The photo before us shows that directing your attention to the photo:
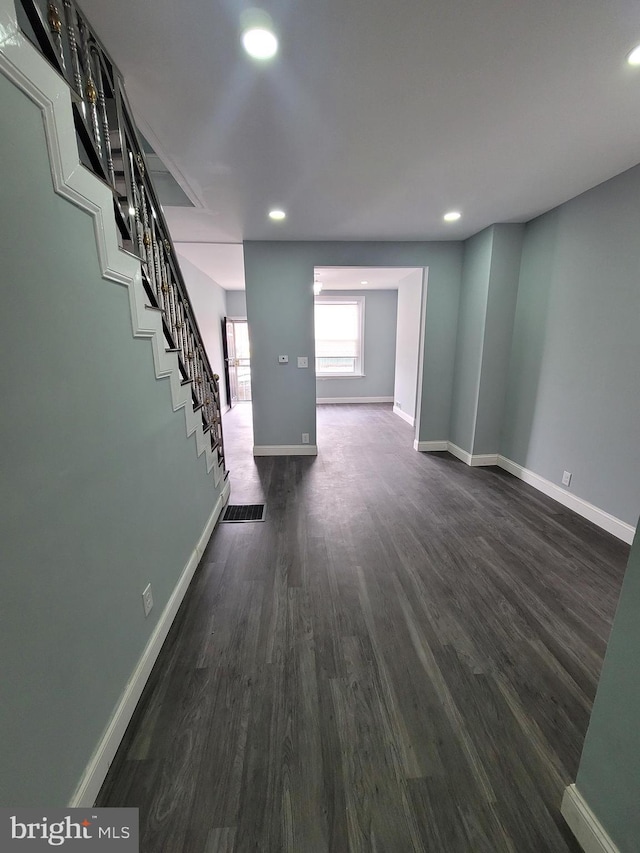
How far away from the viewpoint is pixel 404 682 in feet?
4.77

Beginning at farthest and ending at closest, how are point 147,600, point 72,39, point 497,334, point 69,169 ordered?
point 497,334, point 147,600, point 72,39, point 69,169

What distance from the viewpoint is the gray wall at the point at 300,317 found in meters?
3.92

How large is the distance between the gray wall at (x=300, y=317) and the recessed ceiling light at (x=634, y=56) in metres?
2.62

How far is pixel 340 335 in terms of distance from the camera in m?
7.57

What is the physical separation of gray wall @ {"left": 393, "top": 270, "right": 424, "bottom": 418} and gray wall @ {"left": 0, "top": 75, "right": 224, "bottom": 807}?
4.82 metres

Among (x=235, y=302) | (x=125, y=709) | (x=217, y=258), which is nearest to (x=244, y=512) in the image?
(x=125, y=709)

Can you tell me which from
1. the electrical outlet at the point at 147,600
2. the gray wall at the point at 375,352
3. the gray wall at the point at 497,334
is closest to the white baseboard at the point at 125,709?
the electrical outlet at the point at 147,600

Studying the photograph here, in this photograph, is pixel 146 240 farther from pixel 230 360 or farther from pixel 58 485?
pixel 230 360

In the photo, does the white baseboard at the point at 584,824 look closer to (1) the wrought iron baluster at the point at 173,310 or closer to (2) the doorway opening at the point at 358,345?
(1) the wrought iron baluster at the point at 173,310

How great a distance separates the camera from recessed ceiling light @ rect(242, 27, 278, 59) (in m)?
1.27

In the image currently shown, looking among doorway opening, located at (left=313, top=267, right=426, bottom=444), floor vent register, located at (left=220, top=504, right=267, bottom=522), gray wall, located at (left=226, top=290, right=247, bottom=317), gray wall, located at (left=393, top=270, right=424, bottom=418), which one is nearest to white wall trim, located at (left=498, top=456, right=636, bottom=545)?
gray wall, located at (left=393, top=270, right=424, bottom=418)

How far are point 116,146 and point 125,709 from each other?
2.34 meters

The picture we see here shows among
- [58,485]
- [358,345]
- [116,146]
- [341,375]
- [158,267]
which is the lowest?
[341,375]

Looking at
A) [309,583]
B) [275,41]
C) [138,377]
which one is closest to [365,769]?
[309,583]
